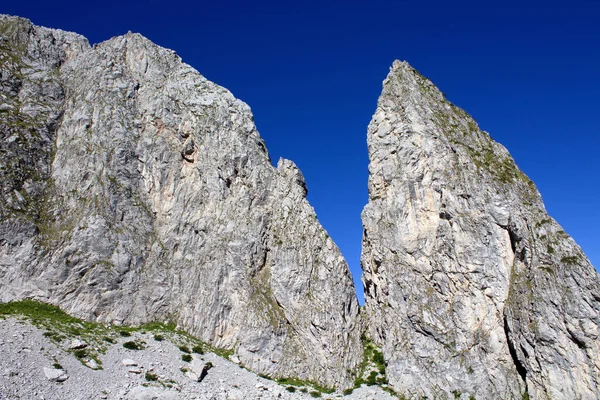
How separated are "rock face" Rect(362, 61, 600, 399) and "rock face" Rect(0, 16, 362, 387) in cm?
750

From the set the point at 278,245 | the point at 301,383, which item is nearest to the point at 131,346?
the point at 301,383

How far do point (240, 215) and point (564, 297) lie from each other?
130 ft

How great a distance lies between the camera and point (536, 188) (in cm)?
5316

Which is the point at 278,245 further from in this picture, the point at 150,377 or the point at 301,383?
the point at 150,377

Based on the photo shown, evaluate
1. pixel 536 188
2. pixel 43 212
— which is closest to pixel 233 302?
pixel 43 212

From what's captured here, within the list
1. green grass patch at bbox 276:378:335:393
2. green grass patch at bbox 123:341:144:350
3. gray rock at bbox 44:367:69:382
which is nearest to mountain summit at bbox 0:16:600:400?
gray rock at bbox 44:367:69:382

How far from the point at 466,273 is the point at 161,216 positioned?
42.0 meters

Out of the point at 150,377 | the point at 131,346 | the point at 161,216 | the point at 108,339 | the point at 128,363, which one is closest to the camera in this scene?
the point at 150,377

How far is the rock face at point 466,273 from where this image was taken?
42281 millimetres

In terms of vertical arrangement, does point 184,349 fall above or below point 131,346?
above

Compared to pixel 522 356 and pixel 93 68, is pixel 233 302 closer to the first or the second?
pixel 522 356

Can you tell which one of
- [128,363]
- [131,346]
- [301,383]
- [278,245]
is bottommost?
[128,363]

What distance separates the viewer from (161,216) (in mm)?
61188

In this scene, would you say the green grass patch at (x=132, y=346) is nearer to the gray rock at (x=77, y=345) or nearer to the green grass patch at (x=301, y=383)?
the gray rock at (x=77, y=345)
